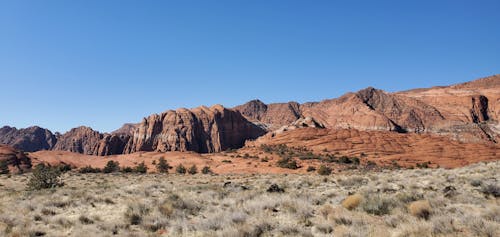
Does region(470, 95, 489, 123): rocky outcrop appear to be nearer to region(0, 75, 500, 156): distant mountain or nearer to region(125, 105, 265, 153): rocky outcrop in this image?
region(0, 75, 500, 156): distant mountain

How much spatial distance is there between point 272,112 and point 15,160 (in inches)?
5501

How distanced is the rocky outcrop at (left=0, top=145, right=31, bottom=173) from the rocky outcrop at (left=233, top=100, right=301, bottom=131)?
113m

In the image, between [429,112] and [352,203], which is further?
[429,112]

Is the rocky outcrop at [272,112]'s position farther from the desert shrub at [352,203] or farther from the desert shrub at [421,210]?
the desert shrub at [421,210]

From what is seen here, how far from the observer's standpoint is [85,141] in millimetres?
129875

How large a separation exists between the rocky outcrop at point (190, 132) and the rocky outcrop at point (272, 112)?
2359 inches

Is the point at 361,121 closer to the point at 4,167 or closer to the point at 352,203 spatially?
the point at 4,167

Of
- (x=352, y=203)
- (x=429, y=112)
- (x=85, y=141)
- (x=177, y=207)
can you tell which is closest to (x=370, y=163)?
(x=352, y=203)

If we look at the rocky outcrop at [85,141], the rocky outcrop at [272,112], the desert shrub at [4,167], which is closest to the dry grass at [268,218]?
the desert shrub at [4,167]

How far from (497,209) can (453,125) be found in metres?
92.5

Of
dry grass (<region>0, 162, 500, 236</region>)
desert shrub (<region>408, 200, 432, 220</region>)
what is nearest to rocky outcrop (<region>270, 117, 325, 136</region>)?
dry grass (<region>0, 162, 500, 236</region>)

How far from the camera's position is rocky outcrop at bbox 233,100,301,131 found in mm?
168512

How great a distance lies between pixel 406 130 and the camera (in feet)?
312

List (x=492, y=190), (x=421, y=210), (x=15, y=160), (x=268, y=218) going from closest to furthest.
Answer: (x=421, y=210)
(x=268, y=218)
(x=492, y=190)
(x=15, y=160)
